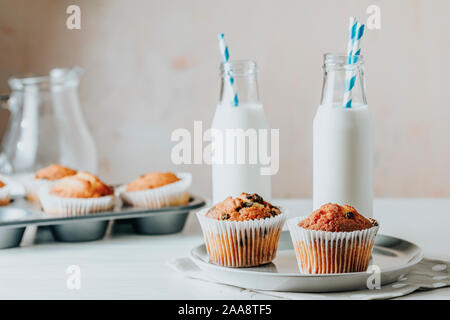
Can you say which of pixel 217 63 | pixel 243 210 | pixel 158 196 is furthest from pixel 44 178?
pixel 217 63

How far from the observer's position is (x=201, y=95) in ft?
7.29

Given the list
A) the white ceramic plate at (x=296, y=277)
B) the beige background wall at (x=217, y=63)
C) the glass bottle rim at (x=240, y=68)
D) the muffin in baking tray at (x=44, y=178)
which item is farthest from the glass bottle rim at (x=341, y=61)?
the beige background wall at (x=217, y=63)

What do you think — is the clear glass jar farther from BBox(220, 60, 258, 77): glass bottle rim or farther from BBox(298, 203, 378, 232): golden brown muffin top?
BBox(298, 203, 378, 232): golden brown muffin top

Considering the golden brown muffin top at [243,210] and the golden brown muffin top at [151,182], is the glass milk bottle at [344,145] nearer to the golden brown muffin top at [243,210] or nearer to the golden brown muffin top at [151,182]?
the golden brown muffin top at [243,210]

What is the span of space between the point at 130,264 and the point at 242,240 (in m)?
0.22

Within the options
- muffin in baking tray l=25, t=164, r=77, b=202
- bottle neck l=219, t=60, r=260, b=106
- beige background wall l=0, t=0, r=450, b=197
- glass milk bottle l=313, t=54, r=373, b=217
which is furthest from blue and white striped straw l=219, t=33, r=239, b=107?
beige background wall l=0, t=0, r=450, b=197

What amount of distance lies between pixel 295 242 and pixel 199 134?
137 cm

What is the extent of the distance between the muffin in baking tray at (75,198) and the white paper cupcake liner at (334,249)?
0.54 metres

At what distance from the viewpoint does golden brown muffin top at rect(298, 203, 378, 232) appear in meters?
0.88

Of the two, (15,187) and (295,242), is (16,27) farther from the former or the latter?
(295,242)

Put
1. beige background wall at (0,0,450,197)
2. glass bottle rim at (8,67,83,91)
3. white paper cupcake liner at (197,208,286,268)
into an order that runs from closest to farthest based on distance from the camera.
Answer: white paper cupcake liner at (197,208,286,268) → glass bottle rim at (8,67,83,91) → beige background wall at (0,0,450,197)

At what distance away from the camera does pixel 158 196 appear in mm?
1356

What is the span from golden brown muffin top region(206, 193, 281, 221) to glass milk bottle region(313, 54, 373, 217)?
0.37 ft
